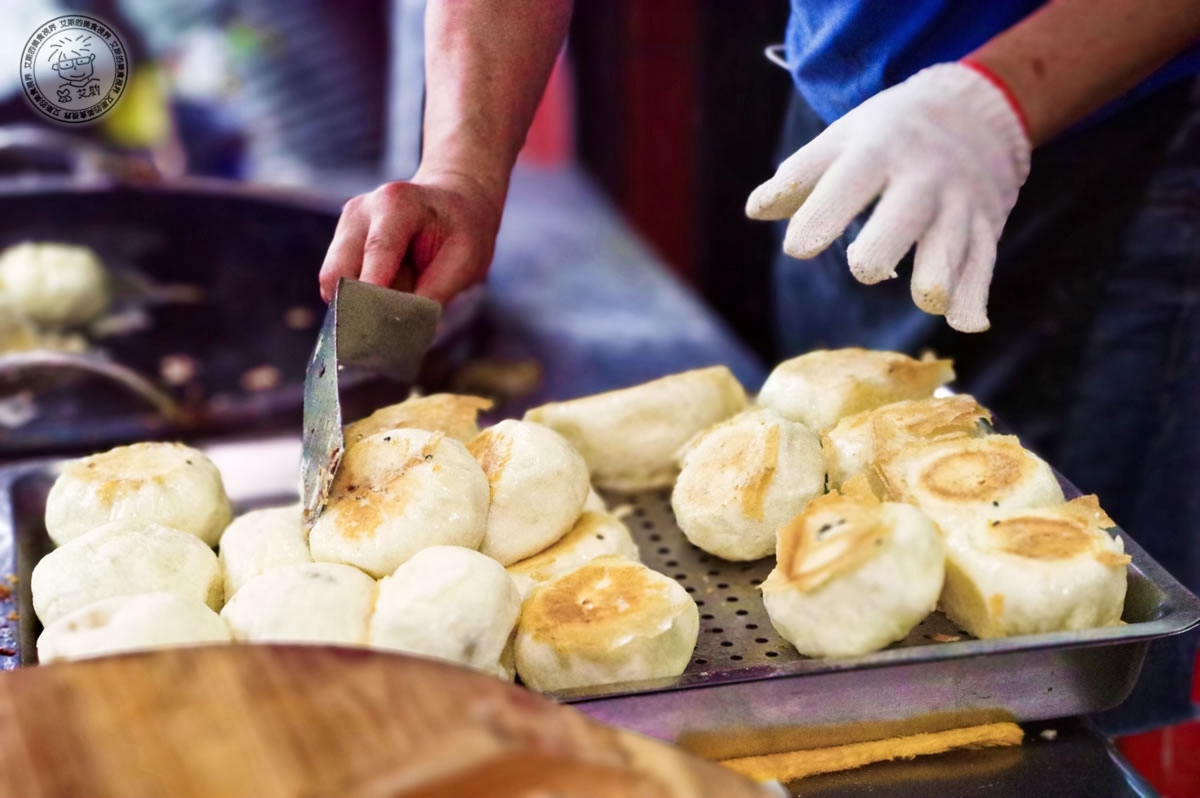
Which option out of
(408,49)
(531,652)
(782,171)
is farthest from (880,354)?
(408,49)

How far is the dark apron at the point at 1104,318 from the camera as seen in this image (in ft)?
7.80

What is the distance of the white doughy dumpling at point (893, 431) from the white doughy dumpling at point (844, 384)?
0.07 m

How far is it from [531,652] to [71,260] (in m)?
2.42

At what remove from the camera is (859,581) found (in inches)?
47.2

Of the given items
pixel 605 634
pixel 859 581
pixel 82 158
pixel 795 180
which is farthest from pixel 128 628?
pixel 82 158

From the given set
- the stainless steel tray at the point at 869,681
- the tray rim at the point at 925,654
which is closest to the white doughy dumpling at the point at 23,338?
the stainless steel tray at the point at 869,681

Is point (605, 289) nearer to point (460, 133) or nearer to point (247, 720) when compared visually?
point (460, 133)

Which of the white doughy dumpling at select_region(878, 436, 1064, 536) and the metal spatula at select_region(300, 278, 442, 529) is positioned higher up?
the metal spatula at select_region(300, 278, 442, 529)

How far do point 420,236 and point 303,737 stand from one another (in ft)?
3.43

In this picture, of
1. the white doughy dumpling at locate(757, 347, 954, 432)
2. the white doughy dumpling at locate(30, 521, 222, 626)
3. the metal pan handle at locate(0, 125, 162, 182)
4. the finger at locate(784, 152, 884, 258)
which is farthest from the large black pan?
the finger at locate(784, 152, 884, 258)

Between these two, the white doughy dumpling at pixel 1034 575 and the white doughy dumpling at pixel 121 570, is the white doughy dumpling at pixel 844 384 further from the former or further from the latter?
the white doughy dumpling at pixel 121 570

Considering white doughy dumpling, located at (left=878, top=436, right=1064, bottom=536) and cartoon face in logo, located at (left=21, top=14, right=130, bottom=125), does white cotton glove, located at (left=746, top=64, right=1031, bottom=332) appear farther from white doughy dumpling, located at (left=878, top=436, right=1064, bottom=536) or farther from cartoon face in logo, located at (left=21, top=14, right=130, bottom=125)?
cartoon face in logo, located at (left=21, top=14, right=130, bottom=125)

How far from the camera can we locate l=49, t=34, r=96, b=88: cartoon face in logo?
6.20ft

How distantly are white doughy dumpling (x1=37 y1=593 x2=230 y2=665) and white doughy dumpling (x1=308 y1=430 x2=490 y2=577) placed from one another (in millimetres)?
195
